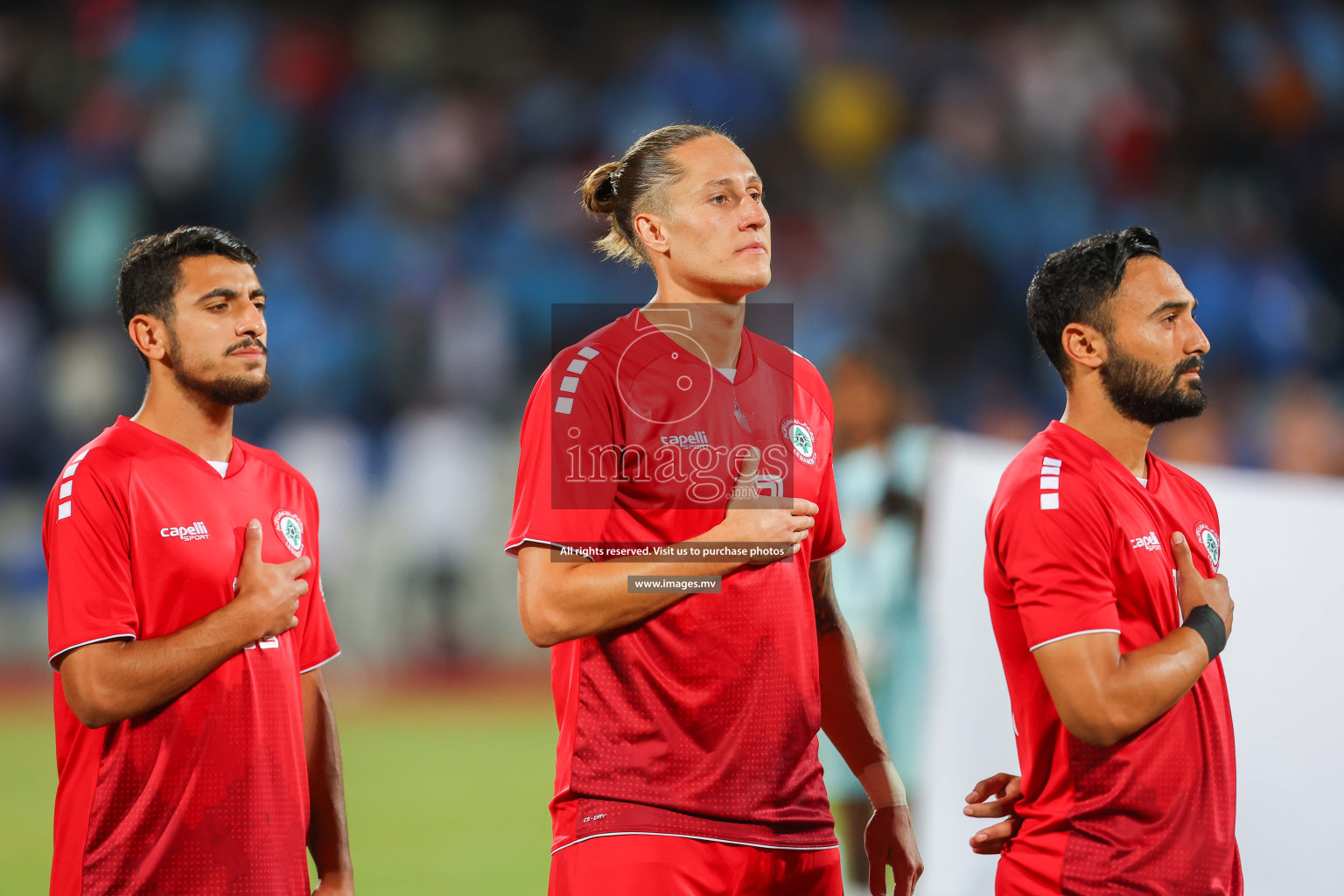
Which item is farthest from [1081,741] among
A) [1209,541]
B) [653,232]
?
[653,232]

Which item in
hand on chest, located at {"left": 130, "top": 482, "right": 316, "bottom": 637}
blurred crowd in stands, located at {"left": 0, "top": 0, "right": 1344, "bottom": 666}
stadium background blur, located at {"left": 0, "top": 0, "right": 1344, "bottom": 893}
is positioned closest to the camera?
hand on chest, located at {"left": 130, "top": 482, "right": 316, "bottom": 637}

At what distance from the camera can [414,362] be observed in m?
12.6

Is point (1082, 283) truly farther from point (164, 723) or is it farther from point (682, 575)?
point (164, 723)

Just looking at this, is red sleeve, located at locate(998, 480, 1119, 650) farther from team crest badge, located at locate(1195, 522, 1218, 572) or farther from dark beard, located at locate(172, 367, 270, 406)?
dark beard, located at locate(172, 367, 270, 406)

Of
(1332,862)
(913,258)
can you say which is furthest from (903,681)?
(913,258)

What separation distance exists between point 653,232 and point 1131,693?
146 cm

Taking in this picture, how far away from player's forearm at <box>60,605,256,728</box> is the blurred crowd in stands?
8.77m

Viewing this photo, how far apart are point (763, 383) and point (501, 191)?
36.2 ft

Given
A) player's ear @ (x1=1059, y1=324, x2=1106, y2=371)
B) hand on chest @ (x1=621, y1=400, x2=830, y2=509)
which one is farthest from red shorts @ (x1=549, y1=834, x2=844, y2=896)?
player's ear @ (x1=1059, y1=324, x2=1106, y2=371)

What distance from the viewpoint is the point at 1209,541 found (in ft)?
10.1

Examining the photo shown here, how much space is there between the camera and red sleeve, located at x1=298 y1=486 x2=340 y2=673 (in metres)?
3.37

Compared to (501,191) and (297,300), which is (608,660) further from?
(501,191)

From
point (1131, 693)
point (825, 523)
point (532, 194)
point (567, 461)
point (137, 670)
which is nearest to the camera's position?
point (1131, 693)

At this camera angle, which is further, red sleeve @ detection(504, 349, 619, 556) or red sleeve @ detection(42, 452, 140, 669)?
red sleeve @ detection(42, 452, 140, 669)
